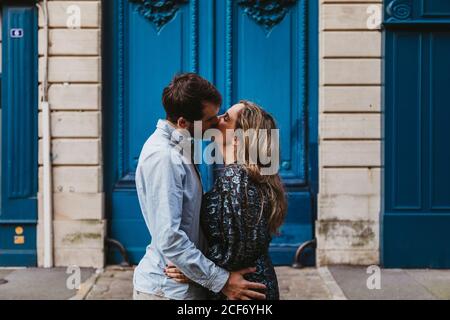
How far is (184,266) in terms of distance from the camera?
2688 millimetres

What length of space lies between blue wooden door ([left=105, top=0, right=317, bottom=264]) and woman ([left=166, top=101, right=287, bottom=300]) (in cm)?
465

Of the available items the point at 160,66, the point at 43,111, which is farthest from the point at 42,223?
the point at 160,66

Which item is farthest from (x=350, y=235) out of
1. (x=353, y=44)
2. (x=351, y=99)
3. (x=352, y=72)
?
(x=353, y=44)

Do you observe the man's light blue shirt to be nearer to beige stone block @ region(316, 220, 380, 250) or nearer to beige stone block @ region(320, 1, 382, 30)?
beige stone block @ region(316, 220, 380, 250)

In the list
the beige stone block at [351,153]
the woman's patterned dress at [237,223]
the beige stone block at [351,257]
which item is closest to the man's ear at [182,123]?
the woman's patterned dress at [237,223]

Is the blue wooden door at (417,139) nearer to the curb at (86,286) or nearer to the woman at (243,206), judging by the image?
the curb at (86,286)

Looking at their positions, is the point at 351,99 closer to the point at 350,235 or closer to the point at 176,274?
the point at 350,235

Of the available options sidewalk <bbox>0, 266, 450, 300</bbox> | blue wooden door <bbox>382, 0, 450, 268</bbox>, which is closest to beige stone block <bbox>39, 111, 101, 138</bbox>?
sidewalk <bbox>0, 266, 450, 300</bbox>

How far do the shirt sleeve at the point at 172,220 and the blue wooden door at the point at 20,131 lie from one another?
16.5 ft

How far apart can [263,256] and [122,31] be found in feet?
17.3

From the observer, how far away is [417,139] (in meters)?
7.23

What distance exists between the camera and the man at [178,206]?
2.67m

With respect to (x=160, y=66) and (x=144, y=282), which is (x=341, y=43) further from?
(x=144, y=282)

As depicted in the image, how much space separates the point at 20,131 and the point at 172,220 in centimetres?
522
